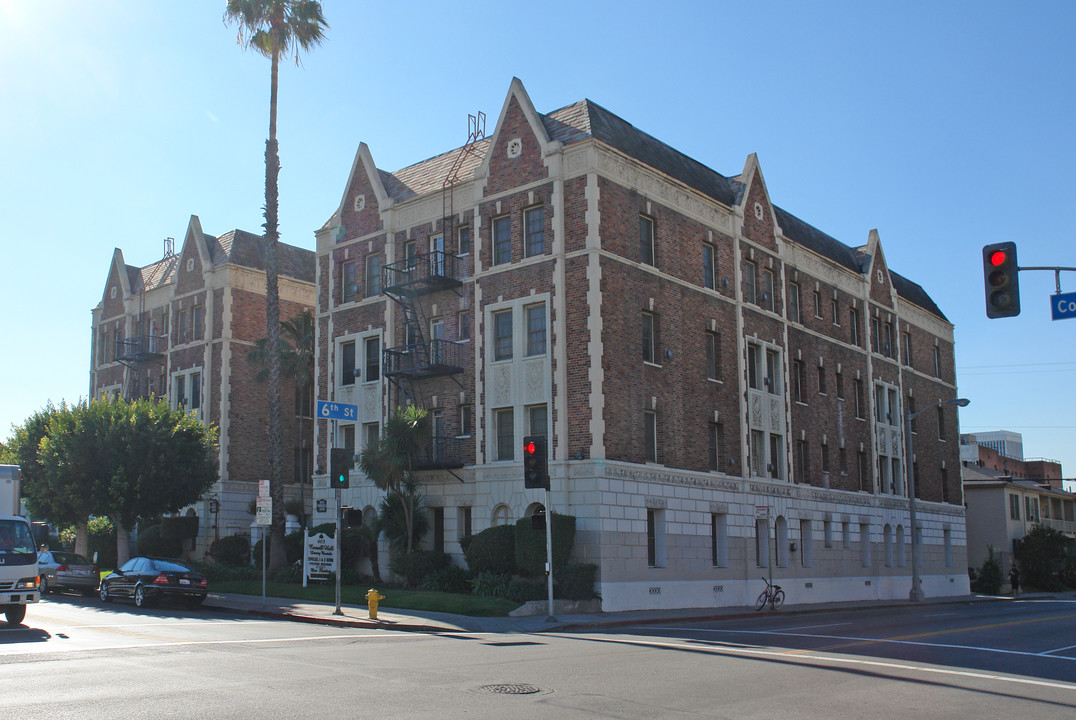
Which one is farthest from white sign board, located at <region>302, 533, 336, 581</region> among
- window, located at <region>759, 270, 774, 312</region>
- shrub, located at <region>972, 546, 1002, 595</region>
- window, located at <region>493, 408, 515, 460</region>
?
shrub, located at <region>972, 546, 1002, 595</region>

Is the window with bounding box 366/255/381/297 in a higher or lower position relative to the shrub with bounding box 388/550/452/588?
higher

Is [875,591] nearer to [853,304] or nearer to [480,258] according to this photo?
[853,304]

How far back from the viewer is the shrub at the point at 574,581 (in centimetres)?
2705

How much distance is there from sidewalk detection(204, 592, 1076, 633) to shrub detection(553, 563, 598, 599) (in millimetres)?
626

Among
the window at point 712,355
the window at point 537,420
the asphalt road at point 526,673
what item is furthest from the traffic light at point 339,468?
the window at point 712,355

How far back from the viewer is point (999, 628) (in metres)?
22.5

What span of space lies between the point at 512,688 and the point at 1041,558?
198 feet

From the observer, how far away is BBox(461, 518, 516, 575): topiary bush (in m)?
28.5

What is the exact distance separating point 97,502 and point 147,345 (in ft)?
50.7

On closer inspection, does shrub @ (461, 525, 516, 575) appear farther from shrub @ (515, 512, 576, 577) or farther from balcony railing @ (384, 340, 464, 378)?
balcony railing @ (384, 340, 464, 378)

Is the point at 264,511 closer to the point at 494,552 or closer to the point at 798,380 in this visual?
the point at 494,552

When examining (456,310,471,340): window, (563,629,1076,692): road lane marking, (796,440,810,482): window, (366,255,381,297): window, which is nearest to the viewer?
(563,629,1076,692): road lane marking

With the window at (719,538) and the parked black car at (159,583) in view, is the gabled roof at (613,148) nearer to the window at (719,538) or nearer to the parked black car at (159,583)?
the window at (719,538)

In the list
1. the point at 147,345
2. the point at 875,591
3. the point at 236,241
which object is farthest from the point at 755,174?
the point at 147,345
